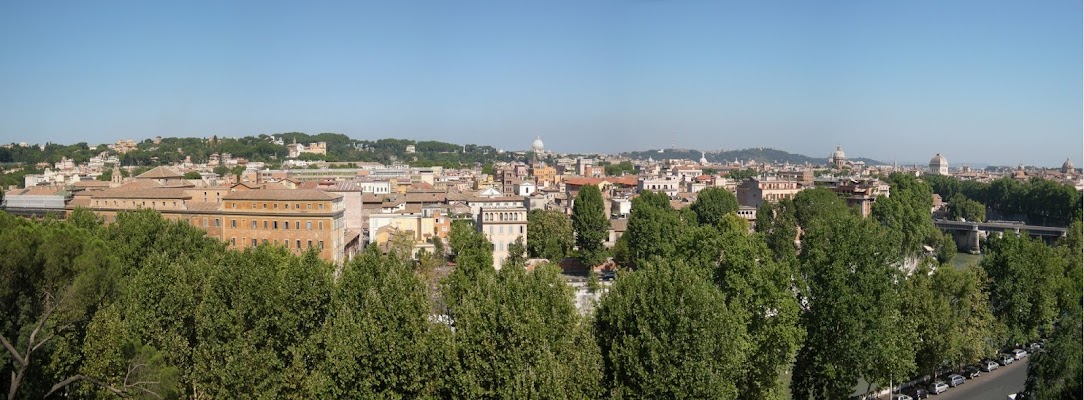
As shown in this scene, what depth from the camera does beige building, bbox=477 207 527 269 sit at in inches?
1024

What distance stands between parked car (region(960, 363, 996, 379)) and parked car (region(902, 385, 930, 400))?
1366mm

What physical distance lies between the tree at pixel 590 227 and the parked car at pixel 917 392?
14180mm

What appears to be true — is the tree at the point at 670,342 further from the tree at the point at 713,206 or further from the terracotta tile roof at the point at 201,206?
the tree at the point at 713,206

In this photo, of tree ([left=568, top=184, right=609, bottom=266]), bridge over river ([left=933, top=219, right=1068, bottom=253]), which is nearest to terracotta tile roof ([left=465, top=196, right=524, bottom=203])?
tree ([left=568, top=184, right=609, bottom=266])

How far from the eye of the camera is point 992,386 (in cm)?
1407

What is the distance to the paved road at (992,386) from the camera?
13.5 meters

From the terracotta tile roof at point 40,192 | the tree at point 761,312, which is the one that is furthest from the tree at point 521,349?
the terracotta tile roof at point 40,192

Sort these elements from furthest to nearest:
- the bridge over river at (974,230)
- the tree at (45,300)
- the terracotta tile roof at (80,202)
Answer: the bridge over river at (974,230) → the terracotta tile roof at (80,202) → the tree at (45,300)

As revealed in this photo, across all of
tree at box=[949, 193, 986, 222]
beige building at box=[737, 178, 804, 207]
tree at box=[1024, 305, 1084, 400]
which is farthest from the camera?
tree at box=[949, 193, 986, 222]

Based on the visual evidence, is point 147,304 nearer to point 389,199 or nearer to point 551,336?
point 551,336

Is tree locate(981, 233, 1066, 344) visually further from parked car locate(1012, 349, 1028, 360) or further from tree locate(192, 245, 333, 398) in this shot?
tree locate(192, 245, 333, 398)

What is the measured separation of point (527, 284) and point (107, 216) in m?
19.8

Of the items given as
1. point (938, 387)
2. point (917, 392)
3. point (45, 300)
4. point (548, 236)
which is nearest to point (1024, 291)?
point (938, 387)

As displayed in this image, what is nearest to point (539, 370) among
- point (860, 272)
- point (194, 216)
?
point (860, 272)
